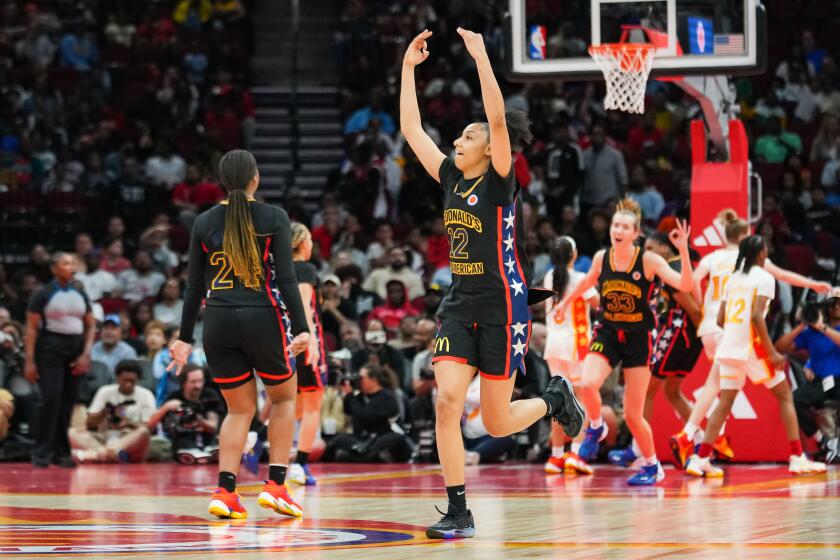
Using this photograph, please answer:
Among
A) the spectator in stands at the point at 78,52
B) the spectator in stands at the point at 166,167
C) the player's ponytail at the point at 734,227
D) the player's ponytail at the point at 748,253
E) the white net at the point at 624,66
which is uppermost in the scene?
the spectator in stands at the point at 78,52

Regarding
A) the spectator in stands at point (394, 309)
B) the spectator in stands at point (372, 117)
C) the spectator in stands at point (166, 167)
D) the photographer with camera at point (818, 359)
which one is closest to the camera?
the photographer with camera at point (818, 359)

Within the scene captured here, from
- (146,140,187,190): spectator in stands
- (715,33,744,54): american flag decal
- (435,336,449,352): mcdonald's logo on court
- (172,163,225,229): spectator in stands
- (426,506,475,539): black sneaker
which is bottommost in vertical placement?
(426,506,475,539): black sneaker

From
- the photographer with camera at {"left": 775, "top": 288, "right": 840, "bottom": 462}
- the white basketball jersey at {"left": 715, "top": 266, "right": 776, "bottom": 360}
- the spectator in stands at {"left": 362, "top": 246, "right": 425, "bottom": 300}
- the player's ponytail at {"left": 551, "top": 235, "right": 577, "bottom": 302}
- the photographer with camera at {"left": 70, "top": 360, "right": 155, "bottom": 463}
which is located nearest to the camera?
the white basketball jersey at {"left": 715, "top": 266, "right": 776, "bottom": 360}

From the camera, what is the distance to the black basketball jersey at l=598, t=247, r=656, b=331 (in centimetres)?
1188

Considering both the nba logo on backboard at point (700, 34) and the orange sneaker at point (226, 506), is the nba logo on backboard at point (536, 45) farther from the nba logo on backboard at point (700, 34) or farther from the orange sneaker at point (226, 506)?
the orange sneaker at point (226, 506)

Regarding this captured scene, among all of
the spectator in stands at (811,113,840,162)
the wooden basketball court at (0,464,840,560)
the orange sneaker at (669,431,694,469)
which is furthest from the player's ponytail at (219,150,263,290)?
the spectator in stands at (811,113,840,162)

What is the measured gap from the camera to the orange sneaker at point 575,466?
12.6m

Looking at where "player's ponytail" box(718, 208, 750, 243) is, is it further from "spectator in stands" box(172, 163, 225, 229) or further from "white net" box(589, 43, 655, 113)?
"spectator in stands" box(172, 163, 225, 229)

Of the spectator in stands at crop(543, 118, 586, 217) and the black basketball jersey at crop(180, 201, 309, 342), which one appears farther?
the spectator in stands at crop(543, 118, 586, 217)

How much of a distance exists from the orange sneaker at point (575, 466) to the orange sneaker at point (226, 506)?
4483 millimetres

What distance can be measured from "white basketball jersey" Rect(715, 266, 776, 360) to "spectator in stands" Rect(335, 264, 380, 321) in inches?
238

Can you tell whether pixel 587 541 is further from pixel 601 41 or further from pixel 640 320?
pixel 601 41

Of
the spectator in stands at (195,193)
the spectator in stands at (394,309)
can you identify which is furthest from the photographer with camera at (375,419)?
the spectator in stands at (195,193)

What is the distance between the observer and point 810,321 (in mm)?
13906
